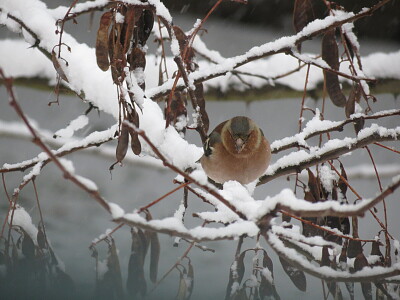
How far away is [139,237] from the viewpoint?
98cm

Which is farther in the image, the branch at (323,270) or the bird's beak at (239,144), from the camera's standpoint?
the bird's beak at (239,144)

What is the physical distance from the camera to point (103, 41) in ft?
2.58

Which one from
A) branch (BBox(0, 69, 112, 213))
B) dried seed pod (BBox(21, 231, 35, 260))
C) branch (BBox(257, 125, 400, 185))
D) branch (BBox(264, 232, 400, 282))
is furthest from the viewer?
dried seed pod (BBox(21, 231, 35, 260))

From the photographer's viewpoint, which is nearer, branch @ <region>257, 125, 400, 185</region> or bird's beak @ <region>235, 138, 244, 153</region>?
branch @ <region>257, 125, 400, 185</region>

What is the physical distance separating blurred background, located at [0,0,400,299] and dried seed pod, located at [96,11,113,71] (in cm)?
120

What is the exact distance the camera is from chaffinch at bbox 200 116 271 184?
1013 millimetres

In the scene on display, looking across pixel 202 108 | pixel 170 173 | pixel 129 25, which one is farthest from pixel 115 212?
pixel 170 173

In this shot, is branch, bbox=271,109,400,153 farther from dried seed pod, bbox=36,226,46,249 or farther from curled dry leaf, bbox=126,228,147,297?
dried seed pod, bbox=36,226,46,249

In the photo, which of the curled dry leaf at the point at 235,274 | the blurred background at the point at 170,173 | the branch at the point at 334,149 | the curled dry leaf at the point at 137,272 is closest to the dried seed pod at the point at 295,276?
the curled dry leaf at the point at 235,274

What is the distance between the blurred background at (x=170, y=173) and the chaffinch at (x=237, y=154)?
101 cm

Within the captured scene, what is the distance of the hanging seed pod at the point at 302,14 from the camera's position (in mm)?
811

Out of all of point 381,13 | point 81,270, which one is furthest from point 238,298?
point 381,13

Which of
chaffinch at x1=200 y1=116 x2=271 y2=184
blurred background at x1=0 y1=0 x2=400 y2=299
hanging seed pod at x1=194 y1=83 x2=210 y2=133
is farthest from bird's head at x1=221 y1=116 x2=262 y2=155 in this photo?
blurred background at x1=0 y1=0 x2=400 y2=299

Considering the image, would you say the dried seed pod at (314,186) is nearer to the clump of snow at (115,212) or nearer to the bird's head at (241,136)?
the bird's head at (241,136)
